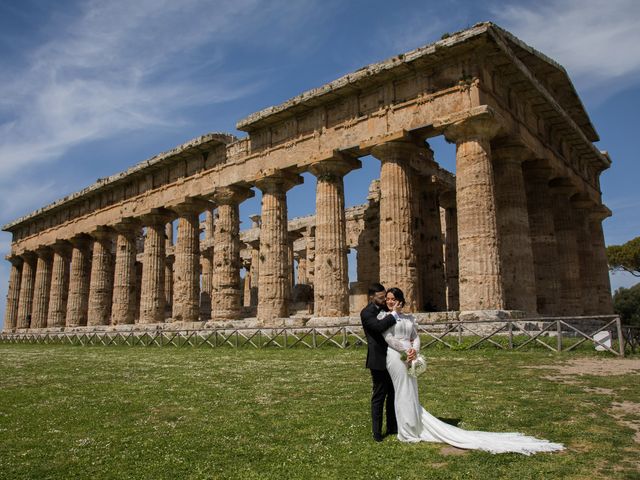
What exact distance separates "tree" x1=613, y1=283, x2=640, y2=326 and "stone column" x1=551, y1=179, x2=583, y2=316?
28.1m

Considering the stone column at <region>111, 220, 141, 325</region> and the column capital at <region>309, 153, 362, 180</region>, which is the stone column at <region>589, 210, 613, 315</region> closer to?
the column capital at <region>309, 153, 362, 180</region>

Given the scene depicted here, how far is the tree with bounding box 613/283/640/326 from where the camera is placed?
50.7 metres

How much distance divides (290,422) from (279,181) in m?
19.2

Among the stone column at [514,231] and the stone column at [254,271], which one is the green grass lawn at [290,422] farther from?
the stone column at [254,271]

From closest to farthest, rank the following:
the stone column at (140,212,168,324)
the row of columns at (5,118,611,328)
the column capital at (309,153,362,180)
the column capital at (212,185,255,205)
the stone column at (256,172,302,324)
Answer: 1. the row of columns at (5,118,611,328)
2. the column capital at (309,153,362,180)
3. the stone column at (256,172,302,324)
4. the column capital at (212,185,255,205)
5. the stone column at (140,212,168,324)

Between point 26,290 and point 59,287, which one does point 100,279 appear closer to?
point 59,287

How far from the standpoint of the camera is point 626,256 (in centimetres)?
5056

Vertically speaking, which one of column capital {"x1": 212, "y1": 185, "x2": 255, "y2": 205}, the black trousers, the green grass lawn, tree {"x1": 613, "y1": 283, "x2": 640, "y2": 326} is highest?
column capital {"x1": 212, "y1": 185, "x2": 255, "y2": 205}

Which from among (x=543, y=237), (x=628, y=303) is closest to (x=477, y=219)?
(x=543, y=237)

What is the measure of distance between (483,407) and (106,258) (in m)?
33.5

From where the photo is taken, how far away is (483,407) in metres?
7.81

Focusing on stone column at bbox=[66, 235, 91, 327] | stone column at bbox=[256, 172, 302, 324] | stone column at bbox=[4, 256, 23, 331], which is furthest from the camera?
stone column at bbox=[4, 256, 23, 331]

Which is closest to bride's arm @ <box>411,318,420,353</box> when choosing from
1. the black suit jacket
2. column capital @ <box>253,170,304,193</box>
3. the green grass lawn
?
the black suit jacket

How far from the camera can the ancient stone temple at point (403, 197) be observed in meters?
19.6
